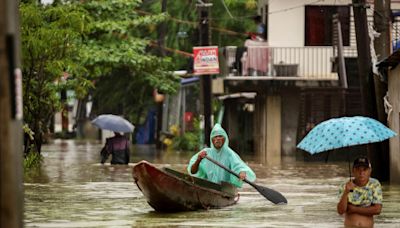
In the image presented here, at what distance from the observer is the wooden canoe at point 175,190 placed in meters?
16.7

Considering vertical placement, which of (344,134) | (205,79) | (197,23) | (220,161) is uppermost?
(197,23)

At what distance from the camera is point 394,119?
2581cm

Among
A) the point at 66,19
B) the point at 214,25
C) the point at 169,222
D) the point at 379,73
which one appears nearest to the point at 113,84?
the point at 214,25

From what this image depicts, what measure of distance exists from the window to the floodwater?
29.1 ft

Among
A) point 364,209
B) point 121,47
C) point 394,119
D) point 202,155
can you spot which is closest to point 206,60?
point 121,47

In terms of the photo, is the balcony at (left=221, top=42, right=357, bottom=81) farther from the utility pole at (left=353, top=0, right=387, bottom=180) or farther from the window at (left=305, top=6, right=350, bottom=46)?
the utility pole at (left=353, top=0, right=387, bottom=180)

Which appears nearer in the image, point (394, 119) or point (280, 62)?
point (394, 119)

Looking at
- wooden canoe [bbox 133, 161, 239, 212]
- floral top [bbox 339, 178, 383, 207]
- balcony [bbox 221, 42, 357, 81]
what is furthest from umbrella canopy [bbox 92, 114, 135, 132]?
floral top [bbox 339, 178, 383, 207]

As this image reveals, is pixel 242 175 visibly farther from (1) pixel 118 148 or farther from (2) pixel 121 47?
(2) pixel 121 47

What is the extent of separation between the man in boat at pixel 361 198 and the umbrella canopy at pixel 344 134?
1373 millimetres

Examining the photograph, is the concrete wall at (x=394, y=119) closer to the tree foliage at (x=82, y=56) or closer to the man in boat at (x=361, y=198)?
the tree foliage at (x=82, y=56)

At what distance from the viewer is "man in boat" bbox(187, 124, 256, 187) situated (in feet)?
59.7

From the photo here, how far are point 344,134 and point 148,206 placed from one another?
17.3 ft

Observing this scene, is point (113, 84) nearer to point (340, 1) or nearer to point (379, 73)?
point (340, 1)
